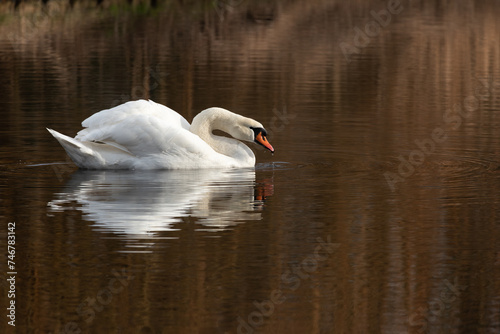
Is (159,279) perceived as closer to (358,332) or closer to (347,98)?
(358,332)

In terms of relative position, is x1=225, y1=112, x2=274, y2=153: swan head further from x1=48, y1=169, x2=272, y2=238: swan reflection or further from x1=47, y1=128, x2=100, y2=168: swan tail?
x1=47, y1=128, x2=100, y2=168: swan tail

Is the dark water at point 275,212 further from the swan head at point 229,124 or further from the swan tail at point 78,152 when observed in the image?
the swan head at point 229,124

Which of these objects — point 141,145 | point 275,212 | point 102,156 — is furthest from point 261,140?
point 275,212

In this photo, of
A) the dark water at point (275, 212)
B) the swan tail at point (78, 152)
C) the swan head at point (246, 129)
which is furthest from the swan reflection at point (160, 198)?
the swan head at point (246, 129)

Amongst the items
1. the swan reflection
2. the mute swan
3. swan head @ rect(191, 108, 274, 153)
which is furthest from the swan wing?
swan head @ rect(191, 108, 274, 153)

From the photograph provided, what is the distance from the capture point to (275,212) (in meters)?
11.0

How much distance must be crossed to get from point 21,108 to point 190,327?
12754 millimetres

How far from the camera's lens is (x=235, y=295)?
8016 millimetres

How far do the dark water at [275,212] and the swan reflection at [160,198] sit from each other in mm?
36

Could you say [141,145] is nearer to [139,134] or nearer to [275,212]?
[139,134]

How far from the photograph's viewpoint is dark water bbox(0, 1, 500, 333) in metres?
7.78

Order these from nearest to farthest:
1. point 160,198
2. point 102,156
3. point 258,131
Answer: point 160,198 < point 102,156 < point 258,131

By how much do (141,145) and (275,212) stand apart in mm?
2969

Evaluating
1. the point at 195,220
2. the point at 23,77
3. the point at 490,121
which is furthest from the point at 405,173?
the point at 23,77
